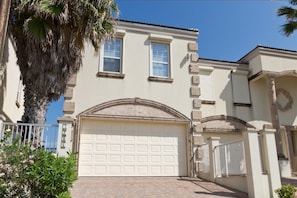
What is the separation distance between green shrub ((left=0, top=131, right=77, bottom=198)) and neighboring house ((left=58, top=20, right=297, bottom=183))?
4295 millimetres

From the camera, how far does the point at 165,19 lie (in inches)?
513

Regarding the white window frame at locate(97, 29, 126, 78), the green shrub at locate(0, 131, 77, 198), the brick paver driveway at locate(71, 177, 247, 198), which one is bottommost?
the brick paver driveway at locate(71, 177, 247, 198)

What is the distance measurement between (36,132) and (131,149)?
4307 mm

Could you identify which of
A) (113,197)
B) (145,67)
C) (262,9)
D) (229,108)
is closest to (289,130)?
(229,108)

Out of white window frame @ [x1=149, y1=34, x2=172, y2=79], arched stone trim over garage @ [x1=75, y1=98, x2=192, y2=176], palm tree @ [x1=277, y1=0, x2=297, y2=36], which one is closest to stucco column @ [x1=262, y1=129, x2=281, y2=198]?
arched stone trim over garage @ [x1=75, y1=98, x2=192, y2=176]

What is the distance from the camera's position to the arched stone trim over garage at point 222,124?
1303cm

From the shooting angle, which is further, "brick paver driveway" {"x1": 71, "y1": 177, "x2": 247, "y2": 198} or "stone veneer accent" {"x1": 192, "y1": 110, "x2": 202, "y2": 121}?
"stone veneer accent" {"x1": 192, "y1": 110, "x2": 202, "y2": 121}

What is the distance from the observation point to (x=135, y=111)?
1102 cm

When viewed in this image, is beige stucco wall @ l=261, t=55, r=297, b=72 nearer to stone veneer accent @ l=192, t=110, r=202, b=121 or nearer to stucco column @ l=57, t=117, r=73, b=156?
stone veneer accent @ l=192, t=110, r=202, b=121

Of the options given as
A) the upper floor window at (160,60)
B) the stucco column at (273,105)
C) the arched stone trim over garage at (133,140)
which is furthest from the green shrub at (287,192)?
the stucco column at (273,105)

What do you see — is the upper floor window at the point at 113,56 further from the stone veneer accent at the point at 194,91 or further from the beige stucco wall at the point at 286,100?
the beige stucco wall at the point at 286,100

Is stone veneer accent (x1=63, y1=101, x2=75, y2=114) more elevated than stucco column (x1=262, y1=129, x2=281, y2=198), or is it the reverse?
Result: stone veneer accent (x1=63, y1=101, x2=75, y2=114)

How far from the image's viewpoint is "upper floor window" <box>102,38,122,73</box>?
1145cm

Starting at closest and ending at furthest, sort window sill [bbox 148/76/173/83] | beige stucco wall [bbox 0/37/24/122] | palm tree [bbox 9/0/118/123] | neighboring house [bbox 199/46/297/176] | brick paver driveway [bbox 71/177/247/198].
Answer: brick paver driveway [bbox 71/177/247/198] < palm tree [bbox 9/0/118/123] < beige stucco wall [bbox 0/37/24/122] < window sill [bbox 148/76/173/83] < neighboring house [bbox 199/46/297/176]
